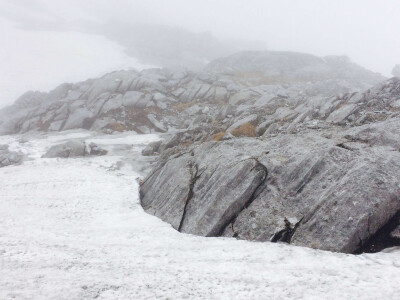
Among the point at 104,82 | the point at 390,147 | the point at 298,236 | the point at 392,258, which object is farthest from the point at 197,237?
the point at 104,82

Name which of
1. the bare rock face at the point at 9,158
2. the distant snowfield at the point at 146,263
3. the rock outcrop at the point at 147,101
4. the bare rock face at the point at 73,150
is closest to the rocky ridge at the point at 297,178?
the distant snowfield at the point at 146,263

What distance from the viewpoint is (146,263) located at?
486 inches

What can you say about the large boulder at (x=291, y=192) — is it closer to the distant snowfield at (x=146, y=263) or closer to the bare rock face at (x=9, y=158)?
the distant snowfield at (x=146, y=263)

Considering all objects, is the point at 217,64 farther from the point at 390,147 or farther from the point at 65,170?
the point at 390,147

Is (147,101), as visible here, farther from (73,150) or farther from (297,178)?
(297,178)

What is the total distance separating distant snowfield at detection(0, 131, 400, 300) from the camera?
9992 mm

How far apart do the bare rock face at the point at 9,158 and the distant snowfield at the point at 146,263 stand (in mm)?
15683

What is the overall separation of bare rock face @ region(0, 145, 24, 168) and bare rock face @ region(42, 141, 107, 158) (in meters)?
3.03

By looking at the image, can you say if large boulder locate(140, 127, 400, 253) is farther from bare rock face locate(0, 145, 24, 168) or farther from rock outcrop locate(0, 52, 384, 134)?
bare rock face locate(0, 145, 24, 168)

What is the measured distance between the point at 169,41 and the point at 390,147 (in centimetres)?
16854

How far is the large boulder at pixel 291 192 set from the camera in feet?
40.4

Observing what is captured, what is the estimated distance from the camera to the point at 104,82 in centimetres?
6350

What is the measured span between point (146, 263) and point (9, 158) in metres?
30.8

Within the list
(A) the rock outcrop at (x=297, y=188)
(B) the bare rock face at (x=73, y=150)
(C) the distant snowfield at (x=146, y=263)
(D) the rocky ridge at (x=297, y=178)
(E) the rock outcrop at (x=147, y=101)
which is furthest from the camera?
(E) the rock outcrop at (x=147, y=101)
